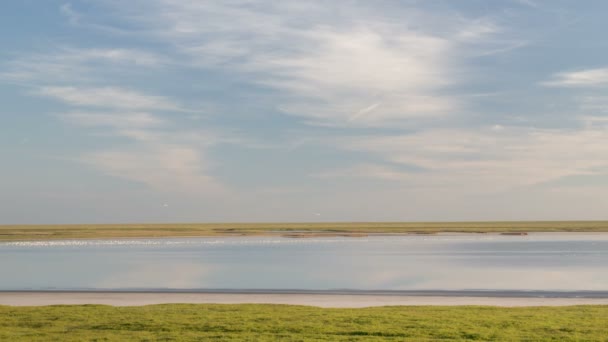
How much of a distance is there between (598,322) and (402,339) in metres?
5.92

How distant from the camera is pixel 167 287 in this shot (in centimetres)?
3378

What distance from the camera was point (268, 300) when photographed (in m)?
27.5

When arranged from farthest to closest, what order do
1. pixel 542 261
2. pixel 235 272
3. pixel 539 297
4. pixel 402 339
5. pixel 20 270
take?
pixel 542 261 → pixel 20 270 → pixel 235 272 → pixel 539 297 → pixel 402 339

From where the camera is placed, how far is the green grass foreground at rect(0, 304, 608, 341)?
16.5 meters

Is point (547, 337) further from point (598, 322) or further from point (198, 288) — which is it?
point (198, 288)

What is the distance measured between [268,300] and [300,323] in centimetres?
938

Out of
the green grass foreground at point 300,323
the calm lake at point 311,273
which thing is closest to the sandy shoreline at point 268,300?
the calm lake at point 311,273

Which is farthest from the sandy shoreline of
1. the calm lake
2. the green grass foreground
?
the green grass foreground

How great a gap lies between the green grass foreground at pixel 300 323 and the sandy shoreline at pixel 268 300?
393 centimetres

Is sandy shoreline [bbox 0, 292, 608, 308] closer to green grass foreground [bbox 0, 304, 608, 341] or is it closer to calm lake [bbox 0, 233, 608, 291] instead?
calm lake [bbox 0, 233, 608, 291]

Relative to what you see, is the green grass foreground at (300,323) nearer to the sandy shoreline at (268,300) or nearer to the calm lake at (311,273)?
the sandy shoreline at (268,300)

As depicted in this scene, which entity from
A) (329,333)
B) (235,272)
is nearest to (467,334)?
(329,333)

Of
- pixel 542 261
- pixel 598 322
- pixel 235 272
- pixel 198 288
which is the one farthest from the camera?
pixel 542 261

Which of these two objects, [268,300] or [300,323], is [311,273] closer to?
[268,300]
